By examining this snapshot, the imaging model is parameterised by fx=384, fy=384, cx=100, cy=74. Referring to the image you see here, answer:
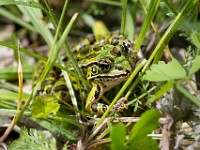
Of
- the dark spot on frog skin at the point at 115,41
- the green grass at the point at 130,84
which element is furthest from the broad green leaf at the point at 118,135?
the dark spot on frog skin at the point at 115,41

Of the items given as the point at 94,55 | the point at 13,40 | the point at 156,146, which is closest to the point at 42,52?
the point at 13,40

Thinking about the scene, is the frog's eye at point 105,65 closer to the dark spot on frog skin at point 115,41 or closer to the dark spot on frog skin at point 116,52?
the dark spot on frog skin at point 116,52

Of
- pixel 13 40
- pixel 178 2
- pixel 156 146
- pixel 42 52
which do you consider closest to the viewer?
pixel 156 146

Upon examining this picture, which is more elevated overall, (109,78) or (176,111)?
(109,78)

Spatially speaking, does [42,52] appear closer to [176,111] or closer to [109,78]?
[109,78]

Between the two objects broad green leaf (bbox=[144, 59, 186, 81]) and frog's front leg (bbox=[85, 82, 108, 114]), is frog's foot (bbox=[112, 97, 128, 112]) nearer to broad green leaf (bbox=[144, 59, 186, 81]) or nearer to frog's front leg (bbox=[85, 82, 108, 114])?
frog's front leg (bbox=[85, 82, 108, 114])
